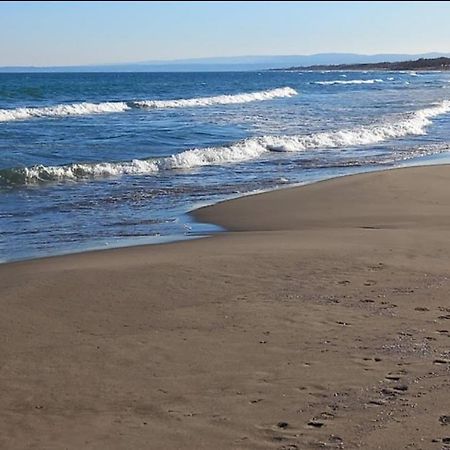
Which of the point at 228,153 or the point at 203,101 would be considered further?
the point at 203,101

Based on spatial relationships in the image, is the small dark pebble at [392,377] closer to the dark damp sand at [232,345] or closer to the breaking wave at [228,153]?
the dark damp sand at [232,345]

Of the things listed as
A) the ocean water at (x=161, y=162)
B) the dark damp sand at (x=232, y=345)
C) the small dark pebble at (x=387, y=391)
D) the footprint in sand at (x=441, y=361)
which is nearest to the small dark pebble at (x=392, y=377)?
the dark damp sand at (x=232, y=345)

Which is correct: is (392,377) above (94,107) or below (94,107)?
below

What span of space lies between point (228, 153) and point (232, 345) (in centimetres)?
1392

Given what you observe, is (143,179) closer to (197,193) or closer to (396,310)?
(197,193)

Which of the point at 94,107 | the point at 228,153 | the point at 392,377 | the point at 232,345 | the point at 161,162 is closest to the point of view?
the point at 392,377

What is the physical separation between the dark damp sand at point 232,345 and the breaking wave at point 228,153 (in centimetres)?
707

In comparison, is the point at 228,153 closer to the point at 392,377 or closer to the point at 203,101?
the point at 392,377

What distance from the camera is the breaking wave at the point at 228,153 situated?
15.2m

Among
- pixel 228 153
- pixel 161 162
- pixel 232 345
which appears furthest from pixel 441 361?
pixel 228 153

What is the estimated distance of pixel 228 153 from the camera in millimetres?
19000

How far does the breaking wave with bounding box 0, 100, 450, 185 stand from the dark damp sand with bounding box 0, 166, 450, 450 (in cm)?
707

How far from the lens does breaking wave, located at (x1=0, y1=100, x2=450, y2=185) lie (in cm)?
1523

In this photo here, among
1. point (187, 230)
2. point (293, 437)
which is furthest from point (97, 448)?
point (187, 230)
